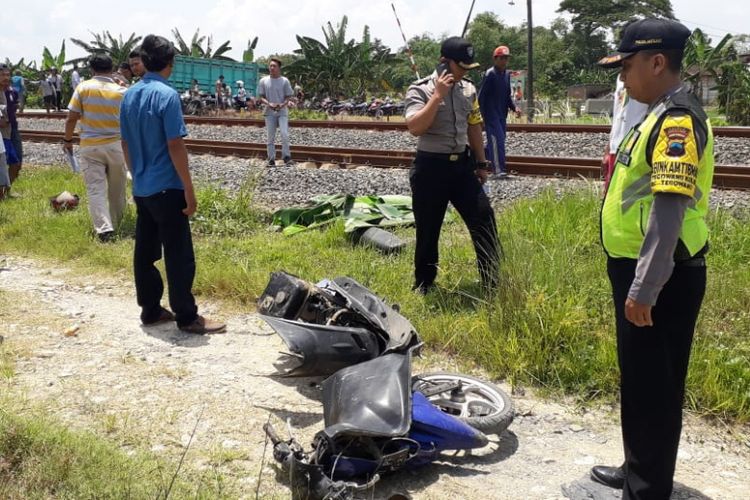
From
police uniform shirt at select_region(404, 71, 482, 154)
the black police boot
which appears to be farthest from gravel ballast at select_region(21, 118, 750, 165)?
the black police boot

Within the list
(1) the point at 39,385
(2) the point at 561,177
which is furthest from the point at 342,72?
(1) the point at 39,385

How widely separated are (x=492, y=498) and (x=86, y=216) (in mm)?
7103

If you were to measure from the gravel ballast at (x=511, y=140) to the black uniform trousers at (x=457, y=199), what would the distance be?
7.86 metres

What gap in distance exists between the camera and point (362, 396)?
11.0 feet

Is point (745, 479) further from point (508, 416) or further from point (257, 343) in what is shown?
point (257, 343)

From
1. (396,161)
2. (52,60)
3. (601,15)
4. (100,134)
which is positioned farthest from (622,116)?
(601,15)

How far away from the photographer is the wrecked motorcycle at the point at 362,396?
307 centimetres

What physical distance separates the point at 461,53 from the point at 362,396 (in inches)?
101

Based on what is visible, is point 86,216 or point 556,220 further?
point 86,216

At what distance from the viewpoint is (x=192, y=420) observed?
383 centimetres

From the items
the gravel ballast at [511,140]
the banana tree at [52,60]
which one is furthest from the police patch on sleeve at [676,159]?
the banana tree at [52,60]

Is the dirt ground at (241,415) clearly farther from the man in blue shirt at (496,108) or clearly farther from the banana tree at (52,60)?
the banana tree at (52,60)

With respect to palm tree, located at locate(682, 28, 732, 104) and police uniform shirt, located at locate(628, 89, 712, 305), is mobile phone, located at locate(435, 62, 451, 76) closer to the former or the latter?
police uniform shirt, located at locate(628, 89, 712, 305)

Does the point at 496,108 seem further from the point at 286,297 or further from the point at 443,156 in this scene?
the point at 286,297
